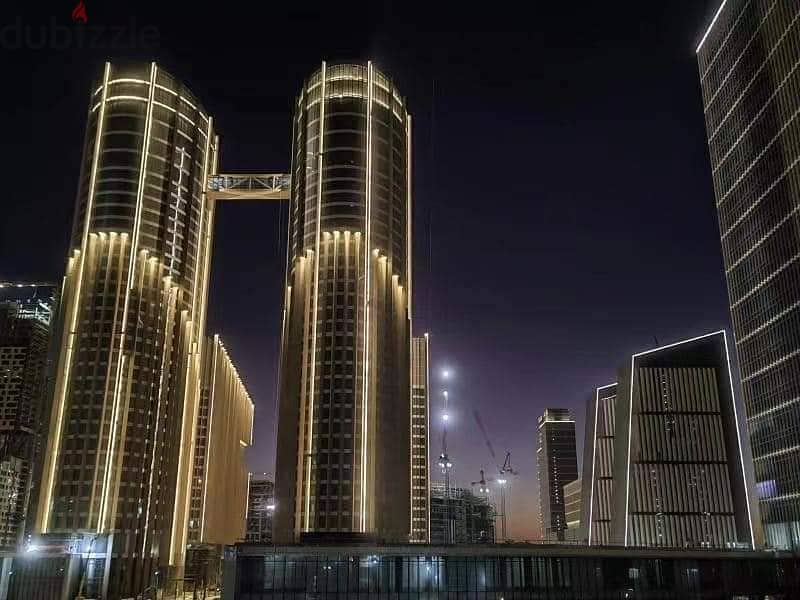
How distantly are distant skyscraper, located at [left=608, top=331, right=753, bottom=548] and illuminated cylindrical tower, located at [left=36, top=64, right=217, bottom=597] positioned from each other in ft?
291

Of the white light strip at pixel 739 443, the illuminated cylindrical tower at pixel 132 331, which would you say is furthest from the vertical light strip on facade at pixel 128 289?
the white light strip at pixel 739 443

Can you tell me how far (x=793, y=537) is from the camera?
10075 centimetres

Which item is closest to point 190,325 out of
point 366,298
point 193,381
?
point 193,381

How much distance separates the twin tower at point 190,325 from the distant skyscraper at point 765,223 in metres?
62.5

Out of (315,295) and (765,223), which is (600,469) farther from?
(765,223)

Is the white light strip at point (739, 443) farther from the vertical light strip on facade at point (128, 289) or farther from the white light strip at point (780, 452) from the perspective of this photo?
the vertical light strip on facade at point (128, 289)

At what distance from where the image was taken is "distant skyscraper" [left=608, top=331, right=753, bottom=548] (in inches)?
5364

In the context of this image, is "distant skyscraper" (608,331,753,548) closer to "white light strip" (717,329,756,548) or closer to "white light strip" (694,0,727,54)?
"white light strip" (717,329,756,548)

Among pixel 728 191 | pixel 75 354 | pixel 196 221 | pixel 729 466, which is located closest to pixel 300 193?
pixel 196 221

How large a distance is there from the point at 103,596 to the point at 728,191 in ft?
400

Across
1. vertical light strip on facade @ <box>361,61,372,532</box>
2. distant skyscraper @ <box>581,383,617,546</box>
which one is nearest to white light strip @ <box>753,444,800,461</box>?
distant skyscraper @ <box>581,383,617,546</box>

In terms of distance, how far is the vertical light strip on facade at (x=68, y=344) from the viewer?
447ft

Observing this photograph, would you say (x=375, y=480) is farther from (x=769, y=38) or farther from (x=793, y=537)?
(x=769, y=38)

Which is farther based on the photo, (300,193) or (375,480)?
(300,193)
